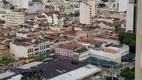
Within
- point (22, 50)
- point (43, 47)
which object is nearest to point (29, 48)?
point (22, 50)

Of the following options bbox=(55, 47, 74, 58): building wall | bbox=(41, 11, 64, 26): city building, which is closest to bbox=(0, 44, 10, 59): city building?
bbox=(55, 47, 74, 58): building wall

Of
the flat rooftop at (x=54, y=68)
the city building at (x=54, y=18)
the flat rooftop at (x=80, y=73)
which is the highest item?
the city building at (x=54, y=18)

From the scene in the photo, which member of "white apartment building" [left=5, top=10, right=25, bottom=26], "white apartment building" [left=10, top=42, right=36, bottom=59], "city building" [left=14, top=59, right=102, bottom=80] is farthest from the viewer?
"white apartment building" [left=5, top=10, right=25, bottom=26]

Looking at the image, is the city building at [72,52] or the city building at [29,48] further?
the city building at [29,48]

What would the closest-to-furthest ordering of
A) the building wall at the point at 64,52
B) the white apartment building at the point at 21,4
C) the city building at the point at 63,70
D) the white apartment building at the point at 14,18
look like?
the city building at the point at 63,70 < the building wall at the point at 64,52 < the white apartment building at the point at 14,18 < the white apartment building at the point at 21,4

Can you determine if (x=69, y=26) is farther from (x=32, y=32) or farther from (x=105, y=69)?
(x=105, y=69)

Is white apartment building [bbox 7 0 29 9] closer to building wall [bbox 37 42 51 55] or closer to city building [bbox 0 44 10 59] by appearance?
city building [bbox 0 44 10 59]

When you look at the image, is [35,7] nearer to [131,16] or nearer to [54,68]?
[131,16]

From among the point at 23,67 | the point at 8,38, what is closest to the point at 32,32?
the point at 8,38

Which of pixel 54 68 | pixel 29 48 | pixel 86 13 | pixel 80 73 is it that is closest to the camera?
pixel 80 73

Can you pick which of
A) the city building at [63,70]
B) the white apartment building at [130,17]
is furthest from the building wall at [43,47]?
the white apartment building at [130,17]

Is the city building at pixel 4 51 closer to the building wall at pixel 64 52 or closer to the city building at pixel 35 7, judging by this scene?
the building wall at pixel 64 52
